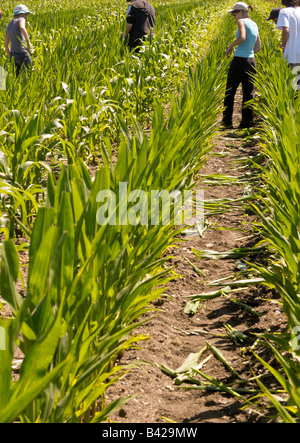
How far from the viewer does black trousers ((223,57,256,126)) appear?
6.08 metres

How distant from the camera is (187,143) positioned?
323 centimetres

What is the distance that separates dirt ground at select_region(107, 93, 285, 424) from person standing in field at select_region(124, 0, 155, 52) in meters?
3.97

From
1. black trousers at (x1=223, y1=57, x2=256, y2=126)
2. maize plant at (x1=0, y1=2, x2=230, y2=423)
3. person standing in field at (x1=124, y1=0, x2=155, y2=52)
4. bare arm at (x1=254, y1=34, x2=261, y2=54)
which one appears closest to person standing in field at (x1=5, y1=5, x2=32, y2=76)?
person standing in field at (x1=124, y1=0, x2=155, y2=52)

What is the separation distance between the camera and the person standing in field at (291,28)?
5383 mm

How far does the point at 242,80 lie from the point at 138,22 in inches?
59.1

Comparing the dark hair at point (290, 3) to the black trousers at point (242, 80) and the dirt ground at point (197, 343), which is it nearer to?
the black trousers at point (242, 80)

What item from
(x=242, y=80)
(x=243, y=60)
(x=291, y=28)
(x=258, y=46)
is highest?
(x=291, y=28)

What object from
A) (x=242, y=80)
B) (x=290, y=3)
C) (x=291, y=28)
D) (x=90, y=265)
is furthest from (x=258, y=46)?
(x=90, y=265)

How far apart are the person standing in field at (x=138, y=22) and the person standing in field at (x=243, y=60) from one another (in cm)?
110

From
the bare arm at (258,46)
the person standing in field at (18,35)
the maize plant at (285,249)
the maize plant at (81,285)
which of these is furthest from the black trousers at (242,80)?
the maize plant at (81,285)

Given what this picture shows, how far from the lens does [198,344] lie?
2.25 metres

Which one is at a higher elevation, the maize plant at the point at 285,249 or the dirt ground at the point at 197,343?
the maize plant at the point at 285,249

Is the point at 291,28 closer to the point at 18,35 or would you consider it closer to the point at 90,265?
the point at 18,35
